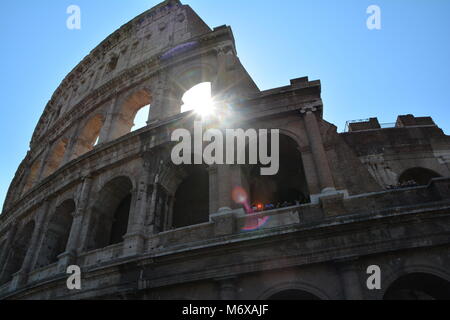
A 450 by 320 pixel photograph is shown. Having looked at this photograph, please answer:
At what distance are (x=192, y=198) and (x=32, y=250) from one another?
5.84 metres

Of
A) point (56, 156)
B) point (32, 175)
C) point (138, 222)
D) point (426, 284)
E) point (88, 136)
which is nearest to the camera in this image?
point (426, 284)

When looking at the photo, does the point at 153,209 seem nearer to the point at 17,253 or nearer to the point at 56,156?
the point at 17,253

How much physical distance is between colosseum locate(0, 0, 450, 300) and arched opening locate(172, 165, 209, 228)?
0.13 feet

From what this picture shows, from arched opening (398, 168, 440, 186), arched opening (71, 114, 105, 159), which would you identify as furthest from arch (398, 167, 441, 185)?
arched opening (71, 114, 105, 159)

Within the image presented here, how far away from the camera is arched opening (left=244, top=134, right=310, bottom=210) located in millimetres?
10969

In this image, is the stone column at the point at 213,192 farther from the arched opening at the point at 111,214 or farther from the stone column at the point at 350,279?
the stone column at the point at 350,279

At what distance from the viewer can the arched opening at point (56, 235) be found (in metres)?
11.5

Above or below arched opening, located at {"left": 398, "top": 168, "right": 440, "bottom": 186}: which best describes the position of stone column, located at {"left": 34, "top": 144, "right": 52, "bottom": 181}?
above

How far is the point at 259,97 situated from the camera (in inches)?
408

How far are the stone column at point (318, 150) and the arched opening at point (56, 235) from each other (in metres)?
8.28

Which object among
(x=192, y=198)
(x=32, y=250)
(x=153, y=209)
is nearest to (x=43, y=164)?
(x=32, y=250)

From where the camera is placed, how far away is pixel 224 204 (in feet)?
28.4

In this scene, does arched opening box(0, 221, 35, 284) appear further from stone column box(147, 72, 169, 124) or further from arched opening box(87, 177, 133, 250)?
stone column box(147, 72, 169, 124)
